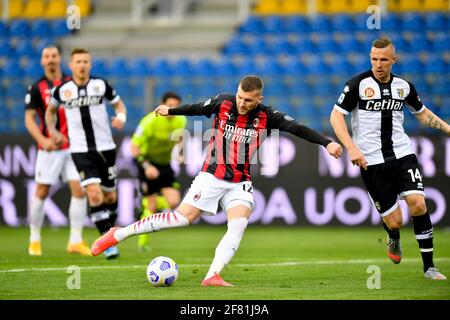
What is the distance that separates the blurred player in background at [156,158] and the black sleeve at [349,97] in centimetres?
465

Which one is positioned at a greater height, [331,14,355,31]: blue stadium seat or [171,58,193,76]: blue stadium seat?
[331,14,355,31]: blue stadium seat

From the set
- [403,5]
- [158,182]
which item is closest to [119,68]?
[403,5]

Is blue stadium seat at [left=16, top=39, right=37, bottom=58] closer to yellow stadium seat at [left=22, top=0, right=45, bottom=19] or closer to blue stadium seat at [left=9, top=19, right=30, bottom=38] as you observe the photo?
blue stadium seat at [left=9, top=19, right=30, bottom=38]

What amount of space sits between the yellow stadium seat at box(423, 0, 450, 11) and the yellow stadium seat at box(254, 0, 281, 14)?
370cm

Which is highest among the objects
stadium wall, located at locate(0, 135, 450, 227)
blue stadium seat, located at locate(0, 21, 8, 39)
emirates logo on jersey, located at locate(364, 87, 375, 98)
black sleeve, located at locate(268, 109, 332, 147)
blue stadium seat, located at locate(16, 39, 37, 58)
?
blue stadium seat, located at locate(0, 21, 8, 39)

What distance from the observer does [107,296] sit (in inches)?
305

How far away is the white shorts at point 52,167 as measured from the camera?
42.2 ft

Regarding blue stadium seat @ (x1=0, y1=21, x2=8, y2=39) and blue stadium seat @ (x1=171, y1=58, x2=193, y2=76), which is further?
blue stadium seat @ (x1=0, y1=21, x2=8, y2=39)

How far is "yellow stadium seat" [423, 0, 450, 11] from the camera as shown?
885 inches

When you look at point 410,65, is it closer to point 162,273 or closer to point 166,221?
point 166,221

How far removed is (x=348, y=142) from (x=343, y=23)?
44.1 ft

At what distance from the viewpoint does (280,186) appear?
1748cm

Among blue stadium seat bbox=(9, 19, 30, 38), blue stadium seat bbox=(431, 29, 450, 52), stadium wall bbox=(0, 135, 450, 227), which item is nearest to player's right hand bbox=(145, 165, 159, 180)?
stadium wall bbox=(0, 135, 450, 227)
